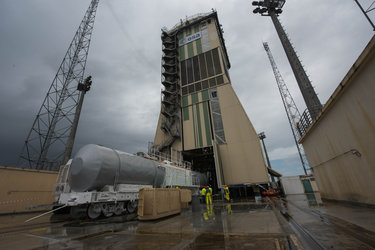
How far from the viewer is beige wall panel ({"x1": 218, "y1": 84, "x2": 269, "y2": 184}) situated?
1905 centimetres

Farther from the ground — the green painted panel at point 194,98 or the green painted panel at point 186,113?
the green painted panel at point 194,98

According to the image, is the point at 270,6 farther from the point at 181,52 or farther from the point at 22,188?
the point at 22,188

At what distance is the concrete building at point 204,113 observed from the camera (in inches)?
782

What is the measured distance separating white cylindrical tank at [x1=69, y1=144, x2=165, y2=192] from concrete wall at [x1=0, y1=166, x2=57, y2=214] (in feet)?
26.0

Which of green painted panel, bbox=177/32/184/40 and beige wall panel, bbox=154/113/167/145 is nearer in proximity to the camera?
beige wall panel, bbox=154/113/167/145

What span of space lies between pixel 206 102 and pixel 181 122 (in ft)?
17.0

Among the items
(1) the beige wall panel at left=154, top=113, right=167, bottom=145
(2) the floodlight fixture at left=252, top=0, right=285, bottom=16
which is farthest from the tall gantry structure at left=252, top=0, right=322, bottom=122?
(1) the beige wall panel at left=154, top=113, right=167, bottom=145

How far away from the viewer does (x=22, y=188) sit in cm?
1243

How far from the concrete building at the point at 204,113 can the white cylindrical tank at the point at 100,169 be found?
1166 cm

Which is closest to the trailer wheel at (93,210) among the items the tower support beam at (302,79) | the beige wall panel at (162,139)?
the beige wall panel at (162,139)

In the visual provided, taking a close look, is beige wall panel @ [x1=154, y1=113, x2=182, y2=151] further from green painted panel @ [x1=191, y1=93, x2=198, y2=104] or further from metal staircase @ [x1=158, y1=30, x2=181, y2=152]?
green painted panel @ [x1=191, y1=93, x2=198, y2=104]

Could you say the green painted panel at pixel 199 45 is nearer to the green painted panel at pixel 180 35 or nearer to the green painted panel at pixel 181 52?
the green painted panel at pixel 181 52

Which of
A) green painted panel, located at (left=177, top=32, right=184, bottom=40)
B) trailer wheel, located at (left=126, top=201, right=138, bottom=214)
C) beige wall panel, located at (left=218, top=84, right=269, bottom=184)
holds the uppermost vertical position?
green painted panel, located at (left=177, top=32, right=184, bottom=40)

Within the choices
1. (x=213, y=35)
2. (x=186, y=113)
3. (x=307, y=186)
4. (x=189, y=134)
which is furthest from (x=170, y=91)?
(x=307, y=186)
